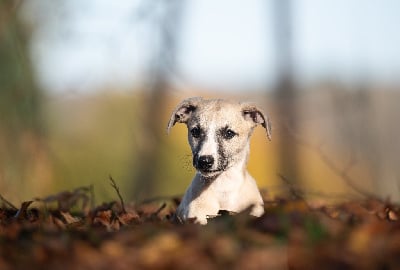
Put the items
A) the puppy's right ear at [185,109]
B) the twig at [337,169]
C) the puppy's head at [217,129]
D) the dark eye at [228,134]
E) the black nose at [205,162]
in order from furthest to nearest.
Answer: the twig at [337,169] → the puppy's right ear at [185,109] → the dark eye at [228,134] → the puppy's head at [217,129] → the black nose at [205,162]

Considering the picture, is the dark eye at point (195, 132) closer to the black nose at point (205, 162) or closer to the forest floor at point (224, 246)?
the black nose at point (205, 162)

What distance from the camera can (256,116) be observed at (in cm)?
588

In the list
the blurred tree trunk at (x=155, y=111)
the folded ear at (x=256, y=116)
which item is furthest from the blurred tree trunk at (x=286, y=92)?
the folded ear at (x=256, y=116)

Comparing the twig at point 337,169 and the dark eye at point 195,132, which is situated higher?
the dark eye at point 195,132

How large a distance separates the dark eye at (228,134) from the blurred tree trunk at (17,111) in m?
4.70

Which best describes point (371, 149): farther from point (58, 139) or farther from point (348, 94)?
point (58, 139)

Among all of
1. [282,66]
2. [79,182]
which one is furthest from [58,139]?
[282,66]

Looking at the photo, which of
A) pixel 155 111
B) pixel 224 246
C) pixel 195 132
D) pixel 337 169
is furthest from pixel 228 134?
pixel 155 111

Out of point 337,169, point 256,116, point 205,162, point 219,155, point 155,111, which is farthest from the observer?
point 155,111

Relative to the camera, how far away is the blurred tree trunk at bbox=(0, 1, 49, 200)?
31.9ft

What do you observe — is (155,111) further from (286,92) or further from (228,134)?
(228,134)

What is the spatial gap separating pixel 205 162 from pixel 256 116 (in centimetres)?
89

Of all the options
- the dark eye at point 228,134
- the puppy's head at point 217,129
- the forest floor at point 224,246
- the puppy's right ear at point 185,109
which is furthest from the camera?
the puppy's right ear at point 185,109

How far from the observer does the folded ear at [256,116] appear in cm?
571
